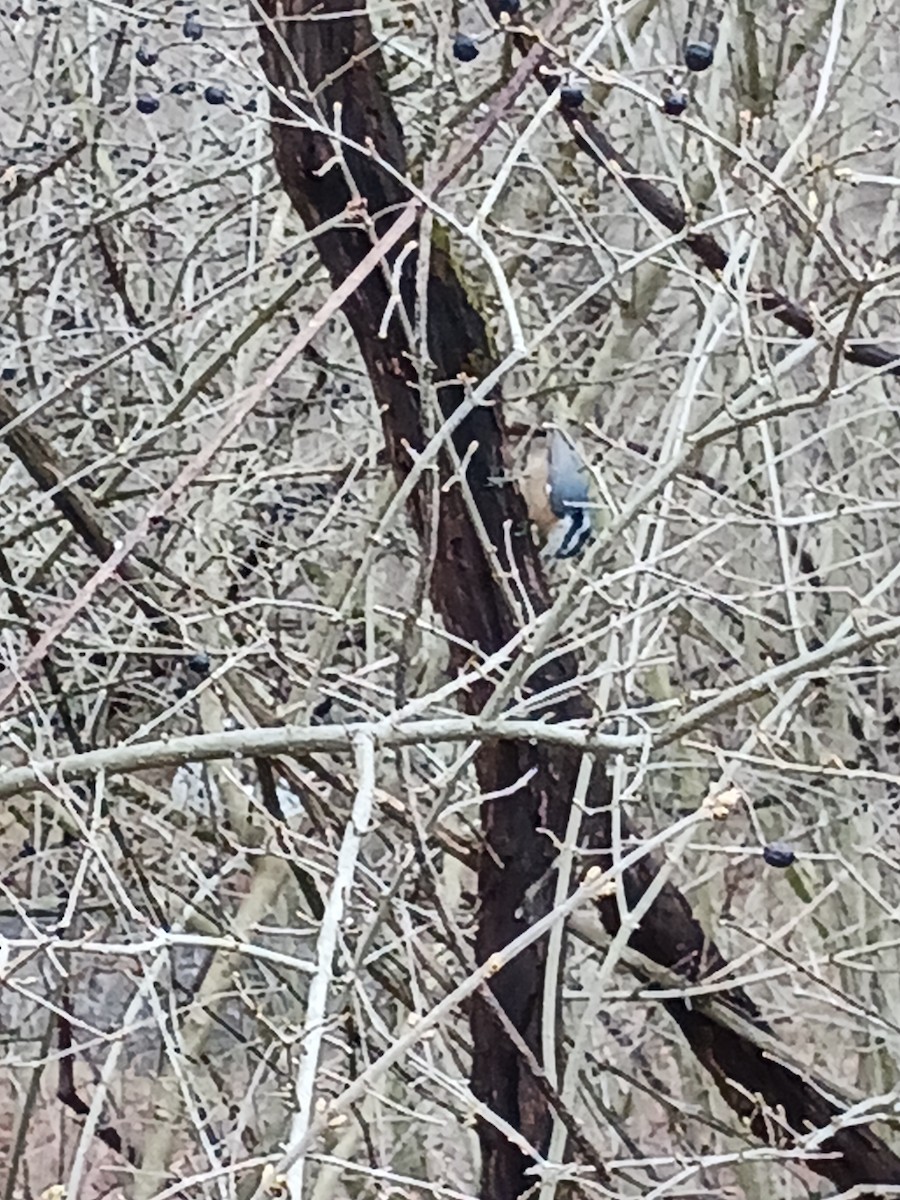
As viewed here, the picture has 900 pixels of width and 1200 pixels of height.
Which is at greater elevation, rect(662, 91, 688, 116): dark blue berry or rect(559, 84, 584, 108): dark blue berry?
rect(559, 84, 584, 108): dark blue berry

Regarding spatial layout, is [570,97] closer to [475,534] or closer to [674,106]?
Result: [674,106]

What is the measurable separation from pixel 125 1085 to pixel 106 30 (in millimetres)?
3257

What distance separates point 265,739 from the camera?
1.87 metres

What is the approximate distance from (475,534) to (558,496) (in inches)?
7.4

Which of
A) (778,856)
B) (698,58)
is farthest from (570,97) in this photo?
(778,856)

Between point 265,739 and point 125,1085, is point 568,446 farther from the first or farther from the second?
point 125,1085

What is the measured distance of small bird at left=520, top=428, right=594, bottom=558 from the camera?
2.61 metres

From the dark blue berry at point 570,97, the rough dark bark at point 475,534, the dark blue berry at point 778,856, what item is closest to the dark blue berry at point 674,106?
the dark blue berry at point 570,97

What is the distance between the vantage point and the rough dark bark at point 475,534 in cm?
239

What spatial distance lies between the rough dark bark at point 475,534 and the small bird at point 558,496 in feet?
0.20

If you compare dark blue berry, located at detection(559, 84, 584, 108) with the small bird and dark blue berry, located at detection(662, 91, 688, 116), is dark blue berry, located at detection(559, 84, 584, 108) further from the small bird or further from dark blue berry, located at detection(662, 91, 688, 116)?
the small bird

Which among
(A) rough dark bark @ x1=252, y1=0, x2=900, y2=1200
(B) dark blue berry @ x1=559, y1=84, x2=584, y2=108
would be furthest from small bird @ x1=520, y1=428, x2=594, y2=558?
(B) dark blue berry @ x1=559, y1=84, x2=584, y2=108

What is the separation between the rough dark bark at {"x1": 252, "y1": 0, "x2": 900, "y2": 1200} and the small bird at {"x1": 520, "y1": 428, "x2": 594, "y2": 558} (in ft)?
0.20

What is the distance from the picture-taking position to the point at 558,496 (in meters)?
2.61
